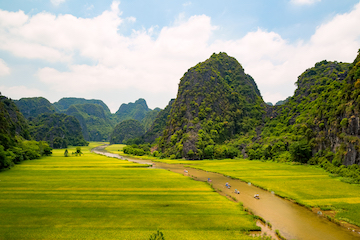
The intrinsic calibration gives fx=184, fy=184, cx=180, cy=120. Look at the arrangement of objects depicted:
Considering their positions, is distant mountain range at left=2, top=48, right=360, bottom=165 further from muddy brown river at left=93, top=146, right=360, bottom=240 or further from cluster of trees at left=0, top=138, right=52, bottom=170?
muddy brown river at left=93, top=146, right=360, bottom=240

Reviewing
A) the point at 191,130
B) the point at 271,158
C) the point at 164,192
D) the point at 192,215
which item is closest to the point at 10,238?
the point at 192,215

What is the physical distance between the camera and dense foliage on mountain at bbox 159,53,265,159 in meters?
100

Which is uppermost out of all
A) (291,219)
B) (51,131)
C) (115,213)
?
(51,131)

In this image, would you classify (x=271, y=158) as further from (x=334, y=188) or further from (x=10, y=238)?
(x=10, y=238)

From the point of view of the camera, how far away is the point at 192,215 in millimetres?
21250

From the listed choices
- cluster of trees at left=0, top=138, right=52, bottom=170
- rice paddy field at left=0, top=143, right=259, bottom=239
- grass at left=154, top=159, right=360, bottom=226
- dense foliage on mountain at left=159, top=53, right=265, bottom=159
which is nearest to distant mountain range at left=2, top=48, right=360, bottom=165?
dense foliage on mountain at left=159, top=53, right=265, bottom=159

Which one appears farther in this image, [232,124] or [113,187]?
[232,124]

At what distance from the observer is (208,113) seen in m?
120

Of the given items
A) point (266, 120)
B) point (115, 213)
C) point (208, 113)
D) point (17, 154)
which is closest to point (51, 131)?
point (17, 154)

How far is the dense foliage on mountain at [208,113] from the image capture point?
10027 centimetres

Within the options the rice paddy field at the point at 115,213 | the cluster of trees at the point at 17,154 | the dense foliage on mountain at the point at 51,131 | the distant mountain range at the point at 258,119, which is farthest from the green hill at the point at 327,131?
the dense foliage on mountain at the point at 51,131

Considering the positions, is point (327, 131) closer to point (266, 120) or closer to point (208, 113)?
point (266, 120)

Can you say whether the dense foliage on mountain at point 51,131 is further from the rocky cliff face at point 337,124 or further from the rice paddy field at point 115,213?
the rocky cliff face at point 337,124

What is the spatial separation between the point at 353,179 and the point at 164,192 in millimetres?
37630
